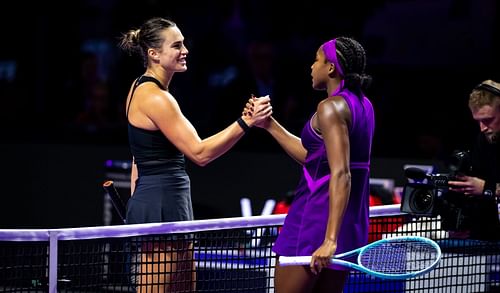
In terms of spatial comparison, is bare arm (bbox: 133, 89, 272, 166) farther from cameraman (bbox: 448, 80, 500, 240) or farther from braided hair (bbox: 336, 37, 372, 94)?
cameraman (bbox: 448, 80, 500, 240)

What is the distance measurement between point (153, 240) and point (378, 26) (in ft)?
19.3

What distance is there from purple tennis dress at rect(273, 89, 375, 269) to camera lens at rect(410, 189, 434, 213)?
2.14ft

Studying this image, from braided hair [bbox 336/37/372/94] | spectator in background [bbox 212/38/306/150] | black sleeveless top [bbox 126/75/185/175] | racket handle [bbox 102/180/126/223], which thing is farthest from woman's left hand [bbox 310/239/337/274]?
spectator in background [bbox 212/38/306/150]

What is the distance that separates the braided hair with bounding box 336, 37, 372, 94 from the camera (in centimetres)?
433

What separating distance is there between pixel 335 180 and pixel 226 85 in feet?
19.0

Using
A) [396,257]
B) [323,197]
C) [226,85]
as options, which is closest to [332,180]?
[323,197]

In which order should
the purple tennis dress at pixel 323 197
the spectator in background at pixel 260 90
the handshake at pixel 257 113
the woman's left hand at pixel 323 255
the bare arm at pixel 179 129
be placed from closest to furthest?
the woman's left hand at pixel 323 255
the purple tennis dress at pixel 323 197
the bare arm at pixel 179 129
the handshake at pixel 257 113
the spectator in background at pixel 260 90

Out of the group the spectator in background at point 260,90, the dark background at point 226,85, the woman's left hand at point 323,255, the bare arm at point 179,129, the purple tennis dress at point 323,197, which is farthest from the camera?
the spectator in background at point 260,90

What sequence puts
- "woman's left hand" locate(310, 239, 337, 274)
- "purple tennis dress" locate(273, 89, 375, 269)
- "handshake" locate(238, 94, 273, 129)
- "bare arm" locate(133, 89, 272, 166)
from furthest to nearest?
"handshake" locate(238, 94, 273, 129) → "bare arm" locate(133, 89, 272, 166) → "purple tennis dress" locate(273, 89, 375, 269) → "woman's left hand" locate(310, 239, 337, 274)

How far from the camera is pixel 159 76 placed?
16.6ft

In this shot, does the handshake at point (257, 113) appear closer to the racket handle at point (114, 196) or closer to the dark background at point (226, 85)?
the racket handle at point (114, 196)

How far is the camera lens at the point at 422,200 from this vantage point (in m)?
5.00

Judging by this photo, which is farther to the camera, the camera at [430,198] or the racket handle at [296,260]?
the camera at [430,198]

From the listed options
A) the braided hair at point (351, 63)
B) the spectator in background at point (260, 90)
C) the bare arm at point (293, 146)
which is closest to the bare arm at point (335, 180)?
the braided hair at point (351, 63)
